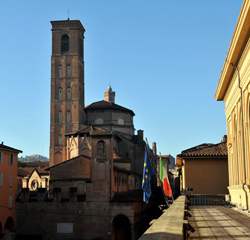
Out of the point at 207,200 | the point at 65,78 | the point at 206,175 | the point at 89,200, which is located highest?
the point at 65,78

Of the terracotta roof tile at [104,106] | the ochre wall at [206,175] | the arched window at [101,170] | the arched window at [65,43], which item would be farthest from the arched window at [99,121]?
the ochre wall at [206,175]

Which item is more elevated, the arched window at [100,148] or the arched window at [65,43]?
the arched window at [65,43]

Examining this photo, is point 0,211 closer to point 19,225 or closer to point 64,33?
point 19,225

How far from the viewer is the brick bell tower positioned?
74625 mm

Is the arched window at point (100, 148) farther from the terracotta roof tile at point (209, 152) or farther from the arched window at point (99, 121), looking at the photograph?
the arched window at point (99, 121)

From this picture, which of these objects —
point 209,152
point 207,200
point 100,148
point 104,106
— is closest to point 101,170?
point 100,148

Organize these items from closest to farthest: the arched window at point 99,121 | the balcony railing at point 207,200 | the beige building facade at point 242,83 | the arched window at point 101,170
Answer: the beige building facade at point 242,83 → the balcony railing at point 207,200 → the arched window at point 101,170 → the arched window at point 99,121

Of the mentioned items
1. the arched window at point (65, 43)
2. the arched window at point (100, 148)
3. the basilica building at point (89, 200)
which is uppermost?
the arched window at point (65, 43)

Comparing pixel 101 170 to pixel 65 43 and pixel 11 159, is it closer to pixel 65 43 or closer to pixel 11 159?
pixel 11 159

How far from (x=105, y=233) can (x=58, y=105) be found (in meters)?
40.3

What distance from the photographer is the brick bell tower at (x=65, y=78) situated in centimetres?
7462

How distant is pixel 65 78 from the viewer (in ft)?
251

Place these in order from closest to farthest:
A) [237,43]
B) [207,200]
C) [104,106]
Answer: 1. [237,43]
2. [207,200]
3. [104,106]

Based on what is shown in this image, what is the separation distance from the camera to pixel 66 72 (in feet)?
251
